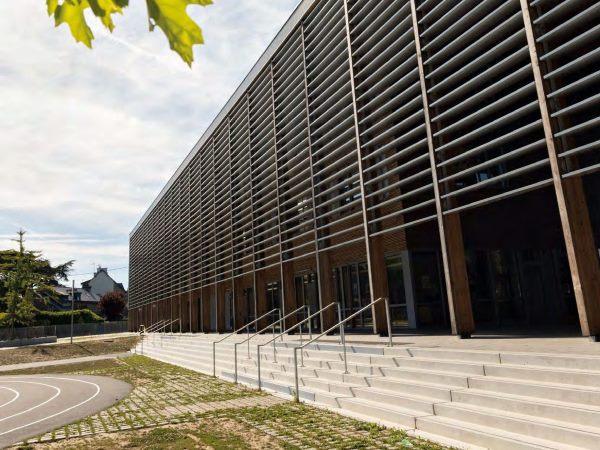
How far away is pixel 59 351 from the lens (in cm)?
3022

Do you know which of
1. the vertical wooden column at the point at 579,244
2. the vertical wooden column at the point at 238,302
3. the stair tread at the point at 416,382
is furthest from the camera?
the vertical wooden column at the point at 238,302

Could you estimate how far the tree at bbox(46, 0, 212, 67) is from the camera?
5.65 feet

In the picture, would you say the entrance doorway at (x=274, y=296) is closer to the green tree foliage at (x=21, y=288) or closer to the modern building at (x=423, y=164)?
the modern building at (x=423, y=164)

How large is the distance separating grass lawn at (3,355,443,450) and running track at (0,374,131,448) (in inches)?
25.5

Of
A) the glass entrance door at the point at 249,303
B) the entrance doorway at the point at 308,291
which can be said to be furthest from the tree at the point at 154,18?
the glass entrance door at the point at 249,303

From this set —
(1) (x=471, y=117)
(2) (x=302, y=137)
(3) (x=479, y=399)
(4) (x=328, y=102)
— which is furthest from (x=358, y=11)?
(3) (x=479, y=399)

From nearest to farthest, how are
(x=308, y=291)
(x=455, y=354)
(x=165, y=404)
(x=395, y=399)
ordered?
1. (x=395, y=399)
2. (x=455, y=354)
3. (x=165, y=404)
4. (x=308, y=291)

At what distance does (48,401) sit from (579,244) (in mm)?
12735

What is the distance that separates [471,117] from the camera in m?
8.75

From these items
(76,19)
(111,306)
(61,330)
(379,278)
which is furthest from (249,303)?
(111,306)

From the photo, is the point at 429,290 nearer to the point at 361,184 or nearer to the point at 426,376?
the point at 361,184

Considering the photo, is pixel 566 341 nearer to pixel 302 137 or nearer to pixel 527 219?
pixel 527 219

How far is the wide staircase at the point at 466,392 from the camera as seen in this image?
4770 mm

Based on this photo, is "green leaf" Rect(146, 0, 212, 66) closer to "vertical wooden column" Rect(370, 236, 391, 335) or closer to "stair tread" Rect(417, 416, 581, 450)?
"stair tread" Rect(417, 416, 581, 450)
